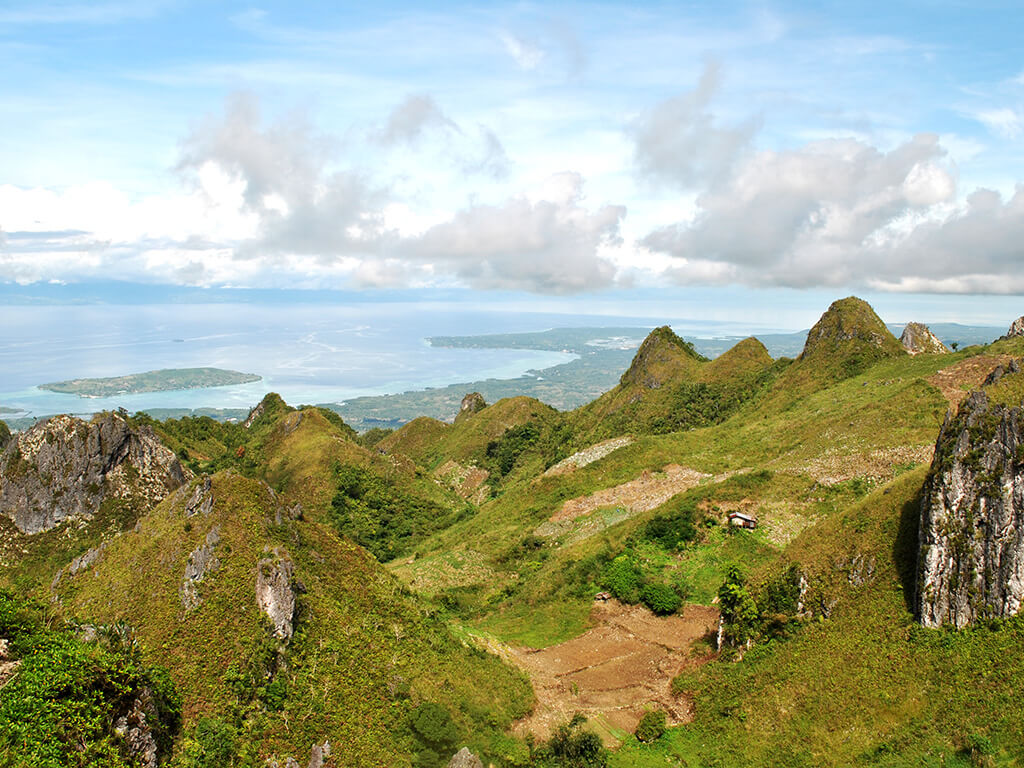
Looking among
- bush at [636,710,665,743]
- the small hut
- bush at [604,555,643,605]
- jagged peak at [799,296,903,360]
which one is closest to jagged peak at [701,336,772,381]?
jagged peak at [799,296,903,360]

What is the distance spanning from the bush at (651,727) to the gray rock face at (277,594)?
10991mm

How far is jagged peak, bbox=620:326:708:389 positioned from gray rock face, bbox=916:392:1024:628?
49.8 metres

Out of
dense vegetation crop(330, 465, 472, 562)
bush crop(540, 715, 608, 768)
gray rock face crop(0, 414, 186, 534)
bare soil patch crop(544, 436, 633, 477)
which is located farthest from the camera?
dense vegetation crop(330, 465, 472, 562)

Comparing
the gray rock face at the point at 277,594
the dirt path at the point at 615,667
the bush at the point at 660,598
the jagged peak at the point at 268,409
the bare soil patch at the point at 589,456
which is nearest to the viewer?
the gray rock face at the point at 277,594

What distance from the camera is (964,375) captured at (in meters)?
38.5

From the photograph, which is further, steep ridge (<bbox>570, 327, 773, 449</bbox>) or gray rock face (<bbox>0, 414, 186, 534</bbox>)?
steep ridge (<bbox>570, 327, 773, 449</bbox>)

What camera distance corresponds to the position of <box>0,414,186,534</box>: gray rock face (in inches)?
1363

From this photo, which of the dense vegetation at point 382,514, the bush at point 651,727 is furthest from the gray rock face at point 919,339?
the bush at point 651,727

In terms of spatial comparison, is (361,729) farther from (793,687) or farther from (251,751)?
(793,687)

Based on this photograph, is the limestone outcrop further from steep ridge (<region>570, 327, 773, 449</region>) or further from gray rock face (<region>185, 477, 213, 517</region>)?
gray rock face (<region>185, 477, 213, 517</region>)

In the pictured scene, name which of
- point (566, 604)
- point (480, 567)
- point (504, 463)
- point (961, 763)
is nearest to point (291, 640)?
point (566, 604)

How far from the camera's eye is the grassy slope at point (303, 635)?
15.0m

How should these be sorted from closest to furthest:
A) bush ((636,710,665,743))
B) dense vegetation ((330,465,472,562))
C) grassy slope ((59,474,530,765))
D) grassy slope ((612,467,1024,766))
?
grassy slope ((612,467,1024,766)), grassy slope ((59,474,530,765)), bush ((636,710,665,743)), dense vegetation ((330,465,472,562))

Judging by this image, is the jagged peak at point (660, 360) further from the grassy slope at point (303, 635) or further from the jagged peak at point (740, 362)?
the grassy slope at point (303, 635)
